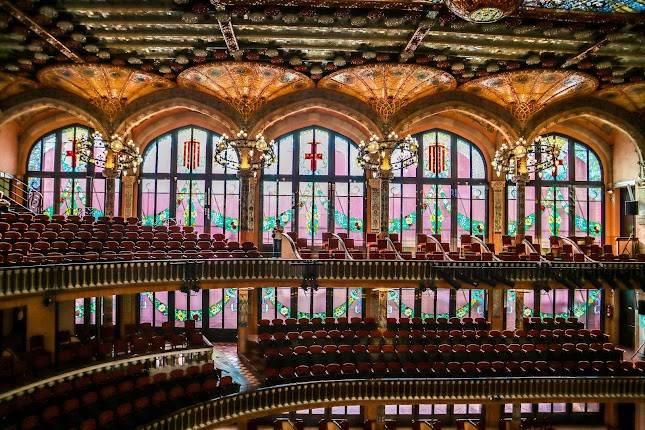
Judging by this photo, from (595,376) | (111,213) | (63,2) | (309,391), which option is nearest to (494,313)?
(595,376)

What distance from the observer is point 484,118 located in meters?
16.8

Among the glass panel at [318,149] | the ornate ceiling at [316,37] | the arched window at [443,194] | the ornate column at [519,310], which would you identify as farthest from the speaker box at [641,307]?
the glass panel at [318,149]

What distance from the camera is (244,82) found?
611 inches

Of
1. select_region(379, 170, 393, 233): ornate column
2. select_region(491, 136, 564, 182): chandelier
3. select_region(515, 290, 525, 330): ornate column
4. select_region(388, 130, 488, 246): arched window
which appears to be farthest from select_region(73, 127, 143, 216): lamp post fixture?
select_region(515, 290, 525, 330): ornate column

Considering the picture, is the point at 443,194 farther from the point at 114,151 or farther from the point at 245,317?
the point at 114,151

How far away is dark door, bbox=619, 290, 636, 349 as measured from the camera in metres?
18.2

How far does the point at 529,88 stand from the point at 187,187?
12.4m

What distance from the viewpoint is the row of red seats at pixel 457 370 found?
45.8 ft

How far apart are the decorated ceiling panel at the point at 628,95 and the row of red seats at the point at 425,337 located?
25.2ft

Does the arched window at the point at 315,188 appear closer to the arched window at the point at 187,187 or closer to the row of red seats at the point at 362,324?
the arched window at the point at 187,187

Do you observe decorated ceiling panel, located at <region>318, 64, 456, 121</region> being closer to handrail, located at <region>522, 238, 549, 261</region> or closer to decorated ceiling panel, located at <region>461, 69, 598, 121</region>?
decorated ceiling panel, located at <region>461, 69, 598, 121</region>

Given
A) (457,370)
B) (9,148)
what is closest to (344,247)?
(457,370)

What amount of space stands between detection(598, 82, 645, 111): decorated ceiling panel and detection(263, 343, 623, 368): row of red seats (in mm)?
7968

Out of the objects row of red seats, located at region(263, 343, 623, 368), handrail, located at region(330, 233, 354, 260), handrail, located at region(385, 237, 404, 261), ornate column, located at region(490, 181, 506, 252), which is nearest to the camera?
row of red seats, located at region(263, 343, 623, 368)
